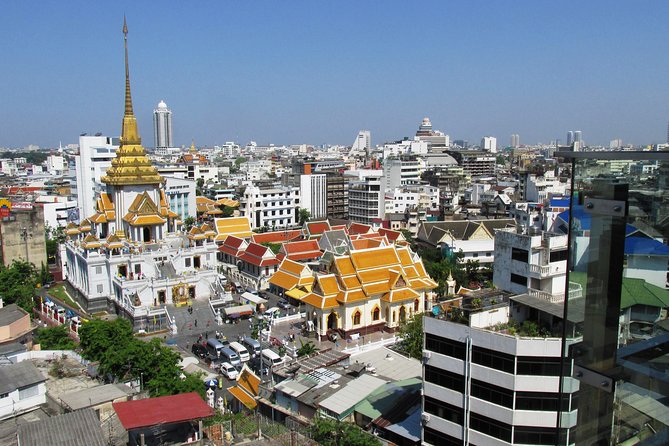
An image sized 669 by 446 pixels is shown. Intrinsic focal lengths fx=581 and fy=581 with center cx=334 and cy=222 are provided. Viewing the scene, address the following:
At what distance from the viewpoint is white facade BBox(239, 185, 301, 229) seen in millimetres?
52000

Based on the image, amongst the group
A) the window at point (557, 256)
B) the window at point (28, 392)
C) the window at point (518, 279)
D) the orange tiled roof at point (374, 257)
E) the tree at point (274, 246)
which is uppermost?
the window at point (557, 256)

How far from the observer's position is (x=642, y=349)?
3.14m

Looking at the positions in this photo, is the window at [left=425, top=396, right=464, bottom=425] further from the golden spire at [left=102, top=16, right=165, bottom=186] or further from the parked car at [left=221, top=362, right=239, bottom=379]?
the golden spire at [left=102, top=16, right=165, bottom=186]

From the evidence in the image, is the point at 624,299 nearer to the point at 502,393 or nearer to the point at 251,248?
the point at 502,393

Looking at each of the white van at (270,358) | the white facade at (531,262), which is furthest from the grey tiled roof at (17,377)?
the white facade at (531,262)

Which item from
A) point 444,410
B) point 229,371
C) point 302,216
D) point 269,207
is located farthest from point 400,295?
point 302,216

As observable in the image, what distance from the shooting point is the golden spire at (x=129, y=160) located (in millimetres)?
32625

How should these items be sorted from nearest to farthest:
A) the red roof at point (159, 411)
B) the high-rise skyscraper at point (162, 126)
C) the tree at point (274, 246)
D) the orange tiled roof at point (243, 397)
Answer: the red roof at point (159, 411) → the orange tiled roof at point (243, 397) → the tree at point (274, 246) → the high-rise skyscraper at point (162, 126)

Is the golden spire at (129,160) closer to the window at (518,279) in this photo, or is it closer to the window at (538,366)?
the window at (518,279)

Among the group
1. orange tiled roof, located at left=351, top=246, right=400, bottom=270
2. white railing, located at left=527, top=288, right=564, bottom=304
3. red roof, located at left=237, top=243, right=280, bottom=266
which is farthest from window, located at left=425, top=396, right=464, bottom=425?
red roof, located at left=237, top=243, right=280, bottom=266

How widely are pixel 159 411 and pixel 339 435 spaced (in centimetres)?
429

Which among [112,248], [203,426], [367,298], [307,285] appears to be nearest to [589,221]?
[203,426]

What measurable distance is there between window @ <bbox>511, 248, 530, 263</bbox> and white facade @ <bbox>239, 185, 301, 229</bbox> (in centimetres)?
3431

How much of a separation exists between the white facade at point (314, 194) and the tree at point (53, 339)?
1446 inches
